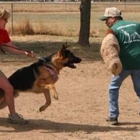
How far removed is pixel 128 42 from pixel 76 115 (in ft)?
5.33

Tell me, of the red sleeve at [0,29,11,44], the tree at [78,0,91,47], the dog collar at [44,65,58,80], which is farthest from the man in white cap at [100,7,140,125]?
the tree at [78,0,91,47]

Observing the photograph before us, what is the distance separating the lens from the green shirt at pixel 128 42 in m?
6.36

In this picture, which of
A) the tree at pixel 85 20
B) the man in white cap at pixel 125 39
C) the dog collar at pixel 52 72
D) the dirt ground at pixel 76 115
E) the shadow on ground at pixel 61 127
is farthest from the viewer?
the tree at pixel 85 20

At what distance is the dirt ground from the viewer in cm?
622

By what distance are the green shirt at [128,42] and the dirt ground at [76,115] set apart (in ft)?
3.15

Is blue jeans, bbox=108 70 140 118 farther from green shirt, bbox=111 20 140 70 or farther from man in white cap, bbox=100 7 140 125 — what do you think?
green shirt, bbox=111 20 140 70

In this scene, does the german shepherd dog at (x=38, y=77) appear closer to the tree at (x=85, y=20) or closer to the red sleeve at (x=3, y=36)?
the red sleeve at (x=3, y=36)

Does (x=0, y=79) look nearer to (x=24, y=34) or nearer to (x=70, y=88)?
(x=70, y=88)

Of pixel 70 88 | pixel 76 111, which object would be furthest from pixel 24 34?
pixel 76 111

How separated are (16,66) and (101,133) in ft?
19.5

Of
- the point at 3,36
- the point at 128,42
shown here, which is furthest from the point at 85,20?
the point at 3,36

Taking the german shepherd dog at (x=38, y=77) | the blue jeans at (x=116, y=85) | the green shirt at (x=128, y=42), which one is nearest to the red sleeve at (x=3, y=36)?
the german shepherd dog at (x=38, y=77)

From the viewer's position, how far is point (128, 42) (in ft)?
20.9

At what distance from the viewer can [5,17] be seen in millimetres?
6223
